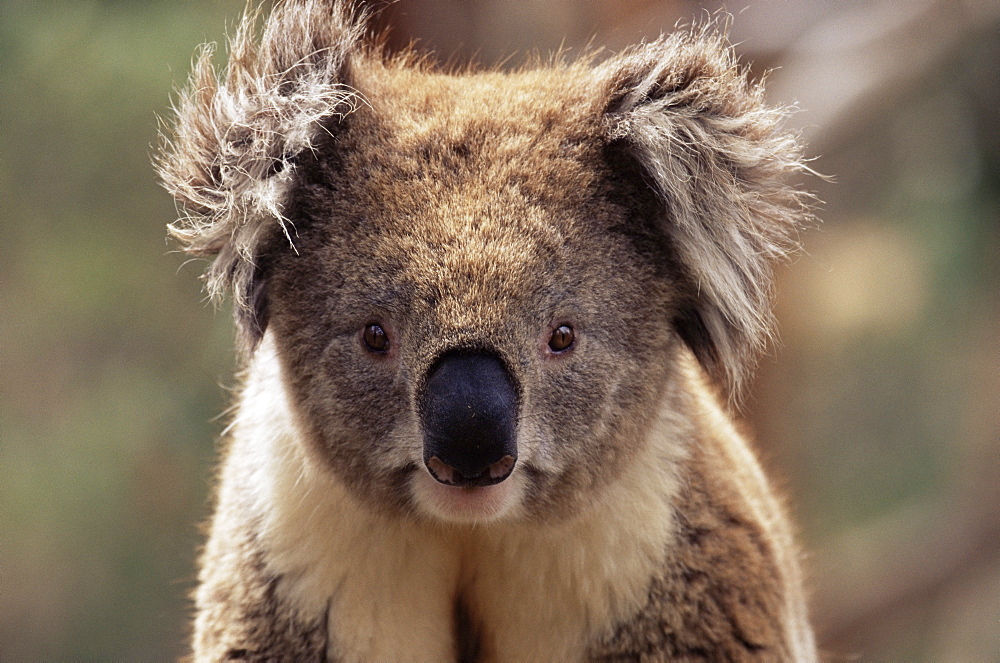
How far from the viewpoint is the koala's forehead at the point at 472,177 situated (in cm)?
207

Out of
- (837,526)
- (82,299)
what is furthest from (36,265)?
(837,526)

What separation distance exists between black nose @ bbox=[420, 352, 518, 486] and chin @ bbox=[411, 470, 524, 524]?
66 mm

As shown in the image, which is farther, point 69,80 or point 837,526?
point 837,526

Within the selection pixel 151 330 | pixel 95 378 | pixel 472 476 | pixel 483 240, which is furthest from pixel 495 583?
pixel 95 378

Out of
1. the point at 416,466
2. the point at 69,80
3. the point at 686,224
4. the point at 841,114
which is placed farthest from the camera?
the point at 69,80

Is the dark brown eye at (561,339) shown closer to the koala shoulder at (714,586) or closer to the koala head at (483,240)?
the koala head at (483,240)

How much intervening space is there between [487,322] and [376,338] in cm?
25

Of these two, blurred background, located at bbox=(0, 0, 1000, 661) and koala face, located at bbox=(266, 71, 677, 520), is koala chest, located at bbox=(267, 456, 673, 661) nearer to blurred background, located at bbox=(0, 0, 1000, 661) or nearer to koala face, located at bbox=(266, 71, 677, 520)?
koala face, located at bbox=(266, 71, 677, 520)

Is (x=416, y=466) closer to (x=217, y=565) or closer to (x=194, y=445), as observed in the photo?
(x=217, y=565)

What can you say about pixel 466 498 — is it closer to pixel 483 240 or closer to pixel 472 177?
pixel 483 240

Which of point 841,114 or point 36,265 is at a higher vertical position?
point 36,265

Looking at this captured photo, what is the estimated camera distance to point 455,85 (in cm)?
256

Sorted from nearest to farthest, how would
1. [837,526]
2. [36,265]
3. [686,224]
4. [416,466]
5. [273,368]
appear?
[416,466]
[686,224]
[273,368]
[36,265]
[837,526]

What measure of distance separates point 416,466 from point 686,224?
0.76 meters
